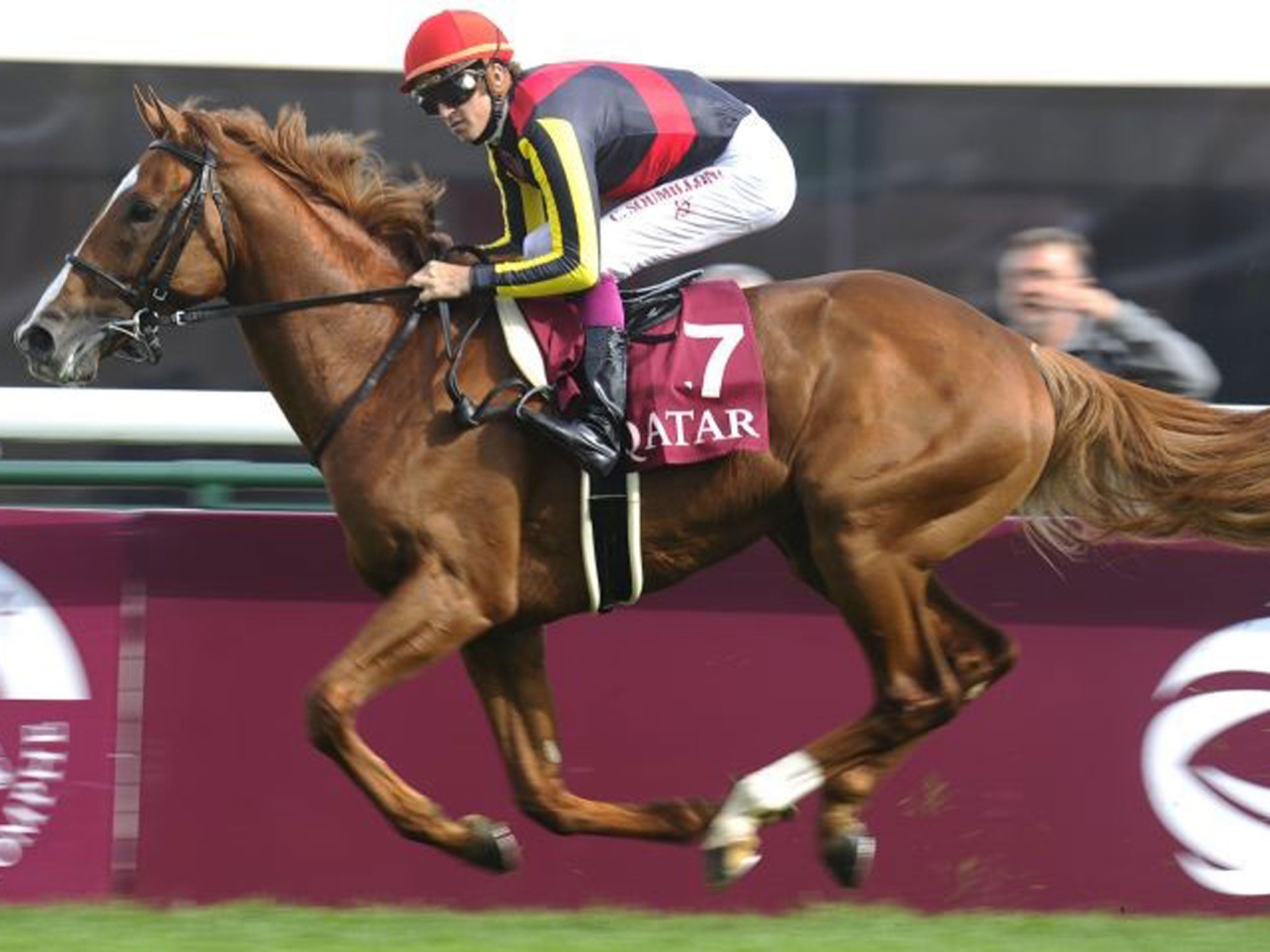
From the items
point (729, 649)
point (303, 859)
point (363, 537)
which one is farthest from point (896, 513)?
point (303, 859)

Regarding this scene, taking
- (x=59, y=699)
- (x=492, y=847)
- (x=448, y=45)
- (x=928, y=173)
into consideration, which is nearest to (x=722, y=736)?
(x=492, y=847)

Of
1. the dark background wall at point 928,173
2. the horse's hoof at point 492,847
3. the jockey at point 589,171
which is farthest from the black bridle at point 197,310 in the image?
the dark background wall at point 928,173

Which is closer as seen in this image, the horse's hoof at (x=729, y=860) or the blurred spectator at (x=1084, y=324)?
the horse's hoof at (x=729, y=860)

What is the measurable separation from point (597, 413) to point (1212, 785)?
1.83m

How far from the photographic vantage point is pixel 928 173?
8875 millimetres

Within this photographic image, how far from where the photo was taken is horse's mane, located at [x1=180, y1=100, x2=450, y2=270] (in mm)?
6027

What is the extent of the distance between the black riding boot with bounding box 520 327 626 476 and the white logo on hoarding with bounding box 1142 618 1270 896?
1609mm

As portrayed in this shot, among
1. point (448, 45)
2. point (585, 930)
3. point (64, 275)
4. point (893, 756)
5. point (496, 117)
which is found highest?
point (448, 45)

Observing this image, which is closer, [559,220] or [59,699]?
[559,220]

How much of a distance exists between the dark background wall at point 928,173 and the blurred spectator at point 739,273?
5cm

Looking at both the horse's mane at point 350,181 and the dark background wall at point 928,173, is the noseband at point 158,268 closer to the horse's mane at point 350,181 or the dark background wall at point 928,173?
the horse's mane at point 350,181

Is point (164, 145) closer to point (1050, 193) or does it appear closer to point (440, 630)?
point (440, 630)

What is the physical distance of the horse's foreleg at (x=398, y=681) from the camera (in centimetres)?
564

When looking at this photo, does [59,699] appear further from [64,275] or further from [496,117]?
[496,117]
